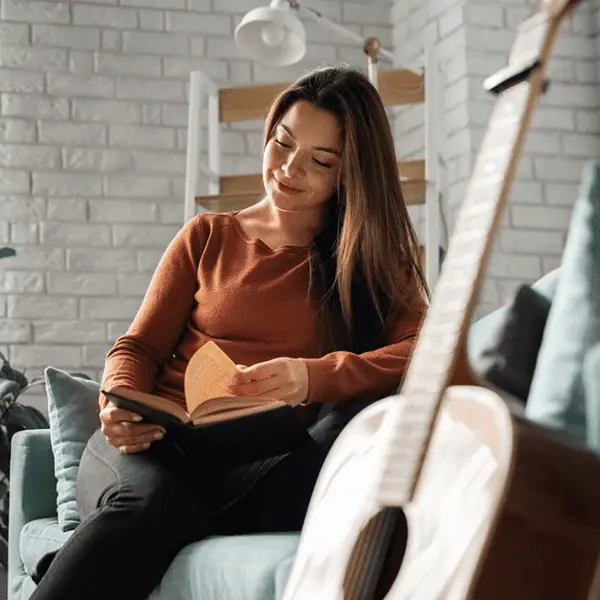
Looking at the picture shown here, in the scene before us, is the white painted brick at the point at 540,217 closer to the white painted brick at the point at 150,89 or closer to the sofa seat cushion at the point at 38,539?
the white painted brick at the point at 150,89

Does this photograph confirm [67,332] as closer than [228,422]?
No

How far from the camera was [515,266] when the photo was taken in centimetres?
309

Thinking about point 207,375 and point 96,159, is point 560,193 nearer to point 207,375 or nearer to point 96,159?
point 96,159

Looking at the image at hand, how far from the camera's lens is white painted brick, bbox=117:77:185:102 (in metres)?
3.38

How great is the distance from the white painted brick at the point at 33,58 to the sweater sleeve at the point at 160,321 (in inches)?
71.0

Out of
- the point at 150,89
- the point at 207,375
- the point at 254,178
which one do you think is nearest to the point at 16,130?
the point at 150,89

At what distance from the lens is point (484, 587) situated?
65 cm

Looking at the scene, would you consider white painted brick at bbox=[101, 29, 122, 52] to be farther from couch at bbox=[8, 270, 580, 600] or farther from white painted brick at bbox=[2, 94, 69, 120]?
couch at bbox=[8, 270, 580, 600]

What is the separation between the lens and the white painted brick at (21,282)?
10.6ft

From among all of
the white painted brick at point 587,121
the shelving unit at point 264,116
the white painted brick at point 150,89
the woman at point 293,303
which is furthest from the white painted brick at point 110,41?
the woman at point 293,303

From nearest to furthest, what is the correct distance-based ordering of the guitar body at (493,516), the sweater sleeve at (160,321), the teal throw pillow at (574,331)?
the guitar body at (493,516) < the teal throw pillow at (574,331) < the sweater sleeve at (160,321)

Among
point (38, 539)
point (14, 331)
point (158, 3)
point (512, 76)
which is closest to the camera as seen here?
point (512, 76)

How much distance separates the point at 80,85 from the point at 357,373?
7.06 ft

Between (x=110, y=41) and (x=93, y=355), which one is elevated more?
(x=110, y=41)
